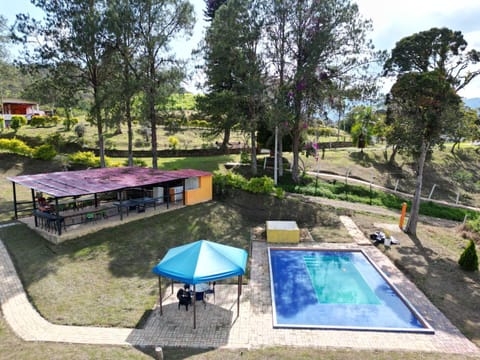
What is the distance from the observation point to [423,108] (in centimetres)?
1717

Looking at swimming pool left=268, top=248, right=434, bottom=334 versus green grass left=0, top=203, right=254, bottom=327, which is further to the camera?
swimming pool left=268, top=248, right=434, bottom=334

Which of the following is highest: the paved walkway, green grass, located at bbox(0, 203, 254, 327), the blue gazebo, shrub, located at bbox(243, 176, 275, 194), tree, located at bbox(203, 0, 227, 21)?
tree, located at bbox(203, 0, 227, 21)

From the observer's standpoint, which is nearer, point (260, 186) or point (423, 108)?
point (423, 108)

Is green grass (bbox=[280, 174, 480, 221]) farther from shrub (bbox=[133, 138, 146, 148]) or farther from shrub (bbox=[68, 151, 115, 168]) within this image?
shrub (bbox=[133, 138, 146, 148])

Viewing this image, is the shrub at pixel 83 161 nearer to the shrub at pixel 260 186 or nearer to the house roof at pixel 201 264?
the shrub at pixel 260 186

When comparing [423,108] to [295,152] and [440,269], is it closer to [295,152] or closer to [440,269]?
[440,269]

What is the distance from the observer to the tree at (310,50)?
22391 millimetres

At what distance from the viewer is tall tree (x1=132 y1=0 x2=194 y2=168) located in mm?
21922

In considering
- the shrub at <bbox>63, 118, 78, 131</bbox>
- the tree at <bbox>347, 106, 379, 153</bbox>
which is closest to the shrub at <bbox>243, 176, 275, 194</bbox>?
the tree at <bbox>347, 106, 379, 153</bbox>

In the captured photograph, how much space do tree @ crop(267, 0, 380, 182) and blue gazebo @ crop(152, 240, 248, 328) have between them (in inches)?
A: 590

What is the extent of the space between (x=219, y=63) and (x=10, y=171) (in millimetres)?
18483

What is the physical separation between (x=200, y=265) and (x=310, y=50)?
63.1 ft

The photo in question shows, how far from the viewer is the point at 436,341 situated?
8.95m

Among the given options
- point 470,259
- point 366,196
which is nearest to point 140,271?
point 470,259
